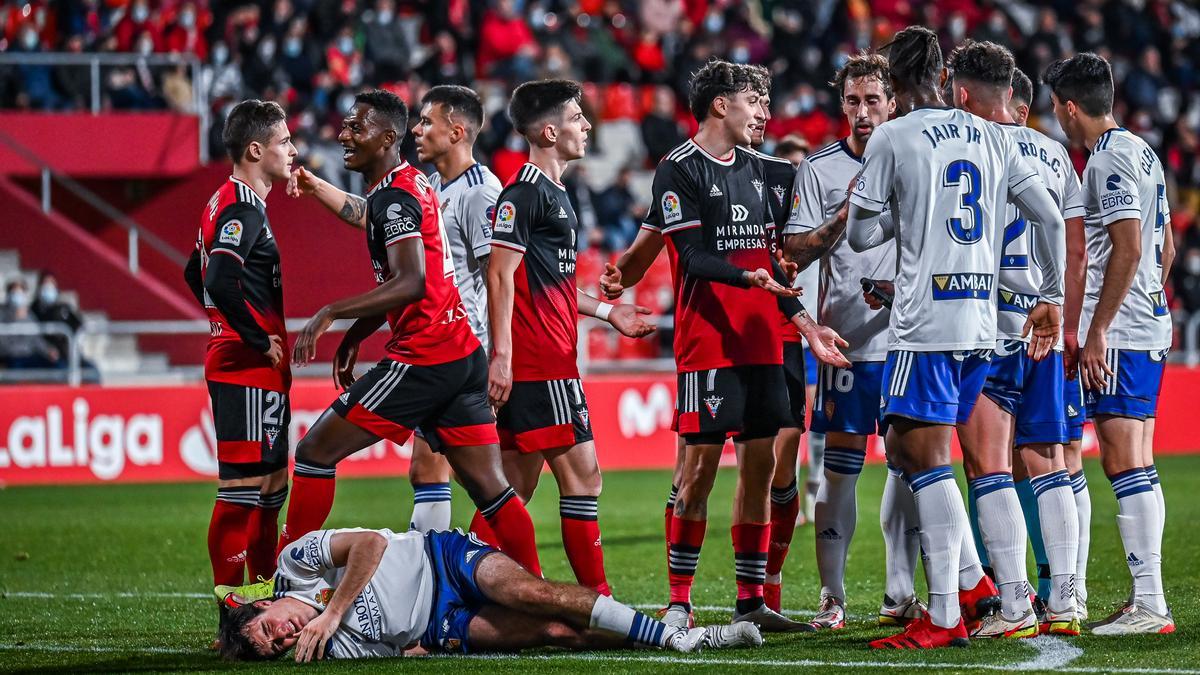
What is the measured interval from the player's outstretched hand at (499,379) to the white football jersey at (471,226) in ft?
2.49

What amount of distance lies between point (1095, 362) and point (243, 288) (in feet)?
12.5

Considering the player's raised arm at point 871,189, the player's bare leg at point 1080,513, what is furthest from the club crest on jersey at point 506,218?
the player's bare leg at point 1080,513

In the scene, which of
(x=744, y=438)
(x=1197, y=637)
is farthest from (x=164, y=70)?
(x=1197, y=637)

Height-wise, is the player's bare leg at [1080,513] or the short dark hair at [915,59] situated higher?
the short dark hair at [915,59]

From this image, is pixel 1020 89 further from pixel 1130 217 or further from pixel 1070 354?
pixel 1070 354

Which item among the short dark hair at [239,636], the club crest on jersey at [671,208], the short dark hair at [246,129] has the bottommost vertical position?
the short dark hair at [239,636]

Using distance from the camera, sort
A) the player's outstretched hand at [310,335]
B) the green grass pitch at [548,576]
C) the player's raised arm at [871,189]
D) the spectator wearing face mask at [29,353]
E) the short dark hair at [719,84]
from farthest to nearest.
A: the spectator wearing face mask at [29,353] → the short dark hair at [719,84] → the player's outstretched hand at [310,335] → the player's raised arm at [871,189] → the green grass pitch at [548,576]

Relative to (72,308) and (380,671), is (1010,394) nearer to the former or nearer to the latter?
(380,671)

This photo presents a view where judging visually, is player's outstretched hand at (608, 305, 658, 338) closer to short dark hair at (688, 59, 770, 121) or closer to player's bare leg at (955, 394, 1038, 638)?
short dark hair at (688, 59, 770, 121)

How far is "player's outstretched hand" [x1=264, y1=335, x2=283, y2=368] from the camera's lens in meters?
7.13

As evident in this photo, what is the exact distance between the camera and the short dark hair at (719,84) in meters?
6.93

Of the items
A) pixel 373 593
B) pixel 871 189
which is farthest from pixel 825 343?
pixel 373 593

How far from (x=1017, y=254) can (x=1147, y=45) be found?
2014cm

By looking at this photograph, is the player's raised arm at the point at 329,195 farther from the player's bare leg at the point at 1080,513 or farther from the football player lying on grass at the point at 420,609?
the player's bare leg at the point at 1080,513
